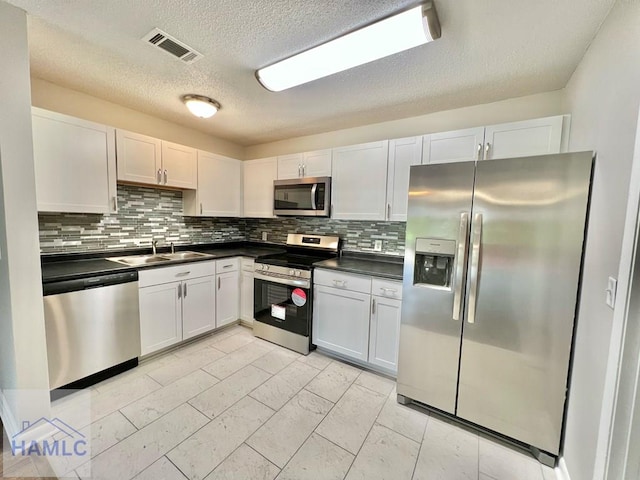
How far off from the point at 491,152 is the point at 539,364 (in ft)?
5.00

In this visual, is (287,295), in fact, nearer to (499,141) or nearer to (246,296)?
(246,296)

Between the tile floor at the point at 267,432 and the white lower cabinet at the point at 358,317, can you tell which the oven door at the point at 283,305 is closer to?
the white lower cabinet at the point at 358,317

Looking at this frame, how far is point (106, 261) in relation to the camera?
7.92ft

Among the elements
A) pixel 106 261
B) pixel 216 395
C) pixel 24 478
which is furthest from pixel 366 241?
pixel 24 478

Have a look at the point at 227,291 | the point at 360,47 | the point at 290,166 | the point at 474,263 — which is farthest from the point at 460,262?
the point at 227,291

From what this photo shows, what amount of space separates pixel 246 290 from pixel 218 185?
4.50ft

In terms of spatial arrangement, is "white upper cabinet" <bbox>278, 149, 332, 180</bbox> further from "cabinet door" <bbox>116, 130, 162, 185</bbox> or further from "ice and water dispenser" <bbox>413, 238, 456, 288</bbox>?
"ice and water dispenser" <bbox>413, 238, 456, 288</bbox>

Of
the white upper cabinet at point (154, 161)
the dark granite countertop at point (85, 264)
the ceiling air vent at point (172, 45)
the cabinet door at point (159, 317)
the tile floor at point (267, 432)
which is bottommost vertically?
the tile floor at point (267, 432)

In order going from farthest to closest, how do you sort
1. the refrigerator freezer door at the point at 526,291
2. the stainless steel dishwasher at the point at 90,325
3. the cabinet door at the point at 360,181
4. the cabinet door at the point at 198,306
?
1. the cabinet door at the point at 198,306
2. the cabinet door at the point at 360,181
3. the stainless steel dishwasher at the point at 90,325
4. the refrigerator freezer door at the point at 526,291

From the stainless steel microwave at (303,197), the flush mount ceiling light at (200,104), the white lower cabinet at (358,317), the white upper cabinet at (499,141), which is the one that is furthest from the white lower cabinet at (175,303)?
the white upper cabinet at (499,141)

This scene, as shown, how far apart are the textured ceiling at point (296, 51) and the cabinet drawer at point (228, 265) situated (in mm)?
1618

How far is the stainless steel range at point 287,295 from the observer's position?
263cm

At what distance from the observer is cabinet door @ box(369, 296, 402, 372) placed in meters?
2.19

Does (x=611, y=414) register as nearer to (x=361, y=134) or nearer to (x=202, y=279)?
(x=361, y=134)
